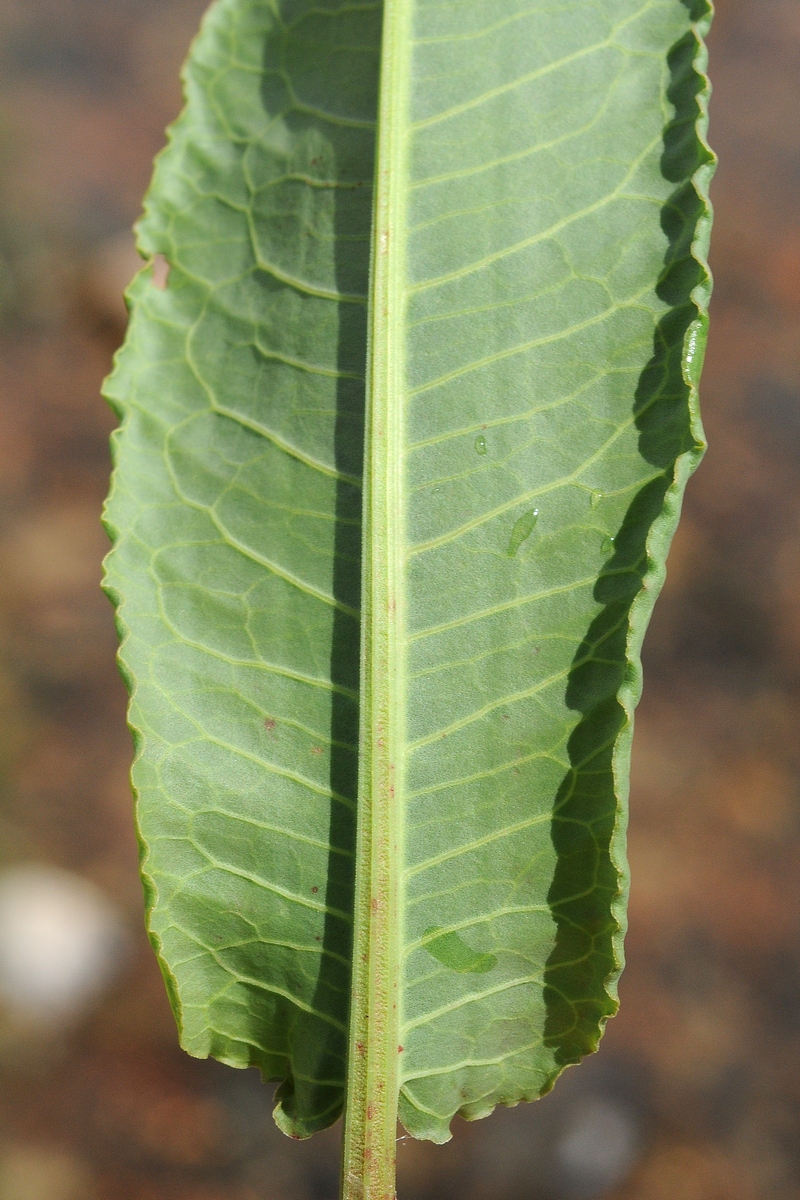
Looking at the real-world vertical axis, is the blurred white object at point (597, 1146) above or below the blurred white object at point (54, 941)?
below

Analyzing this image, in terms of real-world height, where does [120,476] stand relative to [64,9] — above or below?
below

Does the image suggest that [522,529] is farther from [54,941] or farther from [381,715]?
[54,941]

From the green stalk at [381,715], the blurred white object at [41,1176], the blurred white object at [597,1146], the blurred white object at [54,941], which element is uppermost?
the green stalk at [381,715]

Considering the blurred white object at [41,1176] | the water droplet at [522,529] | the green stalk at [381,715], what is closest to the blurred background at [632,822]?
the blurred white object at [41,1176]

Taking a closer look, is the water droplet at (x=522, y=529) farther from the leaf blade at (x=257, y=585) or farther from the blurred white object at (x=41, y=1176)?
the blurred white object at (x=41, y=1176)

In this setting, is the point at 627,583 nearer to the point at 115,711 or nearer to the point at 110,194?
the point at 115,711

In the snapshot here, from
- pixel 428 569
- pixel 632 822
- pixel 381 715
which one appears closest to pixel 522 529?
pixel 428 569

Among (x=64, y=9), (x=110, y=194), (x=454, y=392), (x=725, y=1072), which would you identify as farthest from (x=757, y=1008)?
(x=64, y=9)
